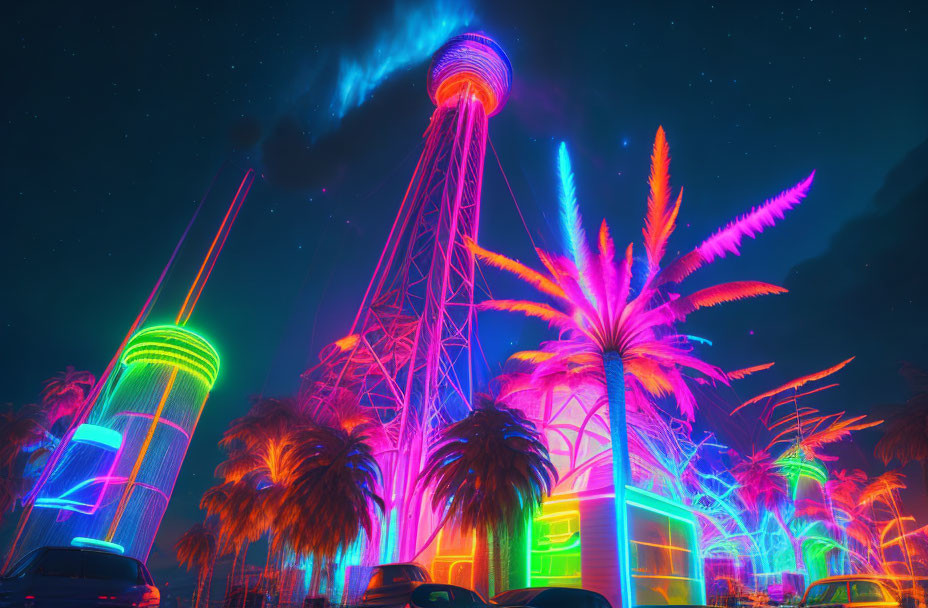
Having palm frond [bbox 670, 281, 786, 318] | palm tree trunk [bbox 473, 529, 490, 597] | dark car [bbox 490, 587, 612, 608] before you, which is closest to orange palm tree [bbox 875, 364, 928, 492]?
palm frond [bbox 670, 281, 786, 318]

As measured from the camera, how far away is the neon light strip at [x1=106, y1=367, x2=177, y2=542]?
124 ft

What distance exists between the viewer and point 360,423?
34.9m

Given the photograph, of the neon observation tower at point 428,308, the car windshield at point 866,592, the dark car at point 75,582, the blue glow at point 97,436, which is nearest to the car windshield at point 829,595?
the car windshield at point 866,592

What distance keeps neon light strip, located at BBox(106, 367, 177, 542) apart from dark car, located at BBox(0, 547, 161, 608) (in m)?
36.4

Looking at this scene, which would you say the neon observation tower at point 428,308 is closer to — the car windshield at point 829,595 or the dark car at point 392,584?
Answer: the dark car at point 392,584

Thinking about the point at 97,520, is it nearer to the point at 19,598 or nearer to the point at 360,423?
the point at 360,423

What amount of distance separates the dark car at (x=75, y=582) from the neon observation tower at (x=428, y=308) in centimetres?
2111

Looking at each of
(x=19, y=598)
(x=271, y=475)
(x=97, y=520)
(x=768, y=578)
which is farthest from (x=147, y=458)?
(x=768, y=578)

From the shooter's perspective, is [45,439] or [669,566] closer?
[669,566]

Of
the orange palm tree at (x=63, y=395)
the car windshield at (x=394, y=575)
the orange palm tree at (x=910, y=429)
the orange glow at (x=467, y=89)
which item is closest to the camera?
the car windshield at (x=394, y=575)

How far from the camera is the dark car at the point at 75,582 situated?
7430mm

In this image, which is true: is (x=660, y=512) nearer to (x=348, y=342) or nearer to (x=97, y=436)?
(x=348, y=342)

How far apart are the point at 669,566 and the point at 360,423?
20.0m

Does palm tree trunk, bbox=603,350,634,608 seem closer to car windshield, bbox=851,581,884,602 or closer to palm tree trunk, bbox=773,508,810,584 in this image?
car windshield, bbox=851,581,884,602
